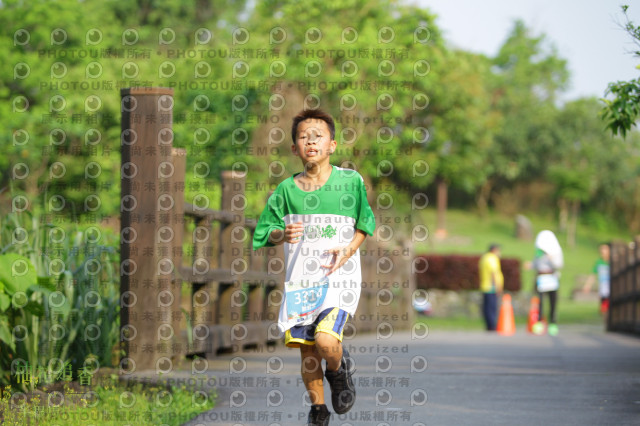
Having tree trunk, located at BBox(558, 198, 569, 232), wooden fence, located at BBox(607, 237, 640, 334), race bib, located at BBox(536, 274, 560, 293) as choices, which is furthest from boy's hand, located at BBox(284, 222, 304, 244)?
tree trunk, located at BBox(558, 198, 569, 232)

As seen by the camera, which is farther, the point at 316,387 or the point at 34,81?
the point at 34,81

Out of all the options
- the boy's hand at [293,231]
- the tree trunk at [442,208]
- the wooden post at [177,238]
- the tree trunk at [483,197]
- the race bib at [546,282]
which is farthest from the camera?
the tree trunk at [483,197]

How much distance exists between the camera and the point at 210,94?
85.4 feet

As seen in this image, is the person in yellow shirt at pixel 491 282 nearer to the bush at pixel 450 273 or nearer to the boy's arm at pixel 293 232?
the bush at pixel 450 273

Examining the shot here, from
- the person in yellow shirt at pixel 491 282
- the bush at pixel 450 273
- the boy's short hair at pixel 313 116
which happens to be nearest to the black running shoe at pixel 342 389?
the boy's short hair at pixel 313 116

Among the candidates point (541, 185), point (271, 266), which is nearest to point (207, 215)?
point (271, 266)

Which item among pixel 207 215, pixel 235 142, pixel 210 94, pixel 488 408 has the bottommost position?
pixel 488 408

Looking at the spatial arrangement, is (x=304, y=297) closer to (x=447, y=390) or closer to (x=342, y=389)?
(x=342, y=389)

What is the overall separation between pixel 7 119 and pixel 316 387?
23579 millimetres

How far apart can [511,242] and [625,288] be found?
1296 inches

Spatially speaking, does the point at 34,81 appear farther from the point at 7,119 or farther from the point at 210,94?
the point at 210,94

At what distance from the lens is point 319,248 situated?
453cm

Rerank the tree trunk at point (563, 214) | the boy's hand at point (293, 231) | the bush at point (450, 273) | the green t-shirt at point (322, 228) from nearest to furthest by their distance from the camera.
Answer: the boy's hand at point (293, 231)
the green t-shirt at point (322, 228)
the bush at point (450, 273)
the tree trunk at point (563, 214)

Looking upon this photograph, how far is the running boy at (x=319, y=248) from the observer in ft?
14.7
